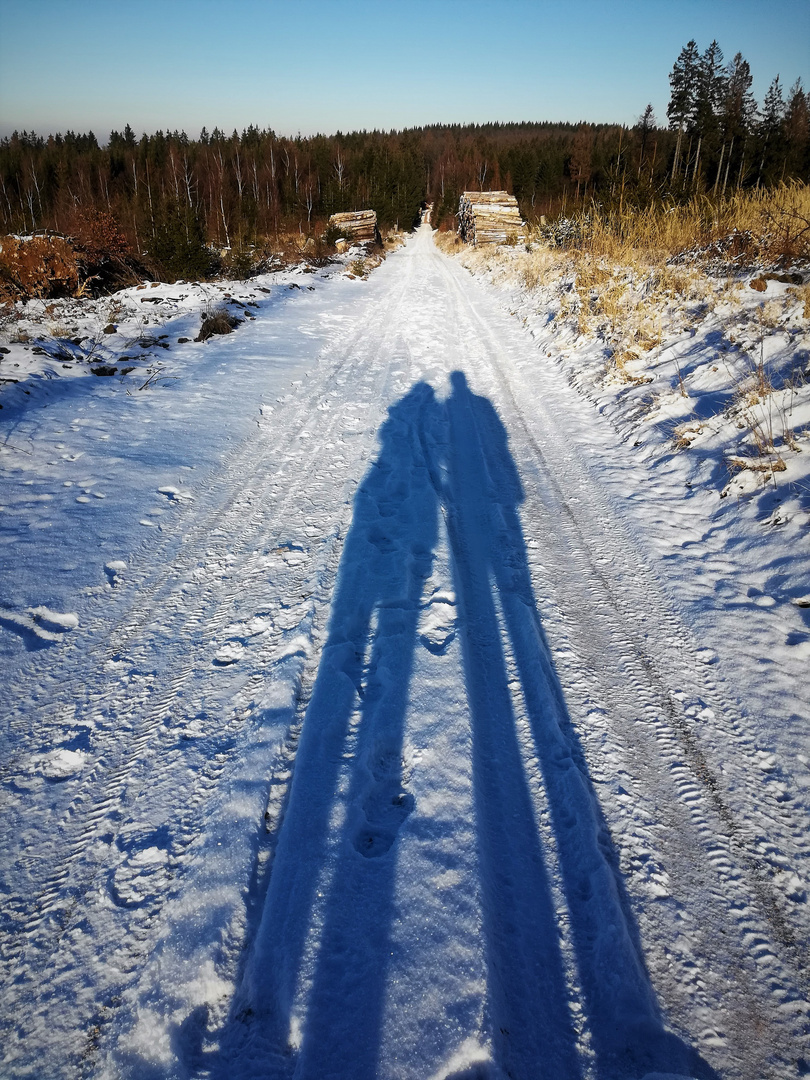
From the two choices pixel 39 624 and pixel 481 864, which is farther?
pixel 39 624

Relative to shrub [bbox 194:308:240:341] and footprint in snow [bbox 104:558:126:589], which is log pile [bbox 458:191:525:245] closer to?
shrub [bbox 194:308:240:341]

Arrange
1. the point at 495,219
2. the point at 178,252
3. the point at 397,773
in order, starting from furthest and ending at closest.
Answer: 1. the point at 495,219
2. the point at 178,252
3. the point at 397,773

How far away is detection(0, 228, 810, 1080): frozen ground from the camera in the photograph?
4.50 ft

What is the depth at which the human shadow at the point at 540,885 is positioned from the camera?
4.44 ft

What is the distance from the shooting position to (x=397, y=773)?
199 cm

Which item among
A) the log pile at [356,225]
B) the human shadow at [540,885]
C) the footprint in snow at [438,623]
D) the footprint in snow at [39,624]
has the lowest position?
the human shadow at [540,885]

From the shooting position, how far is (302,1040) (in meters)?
1.30

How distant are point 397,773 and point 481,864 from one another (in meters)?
0.45

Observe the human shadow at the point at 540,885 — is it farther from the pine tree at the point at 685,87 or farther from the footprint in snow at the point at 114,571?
the pine tree at the point at 685,87

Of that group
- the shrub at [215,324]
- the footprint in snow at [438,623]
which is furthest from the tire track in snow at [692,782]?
the shrub at [215,324]

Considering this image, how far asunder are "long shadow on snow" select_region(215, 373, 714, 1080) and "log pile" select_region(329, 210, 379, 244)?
98.0 ft

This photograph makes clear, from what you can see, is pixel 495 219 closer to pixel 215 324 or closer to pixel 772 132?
pixel 215 324

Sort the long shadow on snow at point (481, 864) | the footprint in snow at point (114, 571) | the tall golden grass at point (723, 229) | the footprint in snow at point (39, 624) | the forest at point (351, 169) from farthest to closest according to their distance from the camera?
the forest at point (351, 169), the tall golden grass at point (723, 229), the footprint in snow at point (114, 571), the footprint in snow at point (39, 624), the long shadow on snow at point (481, 864)

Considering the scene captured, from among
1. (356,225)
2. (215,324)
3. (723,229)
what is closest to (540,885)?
(215,324)
